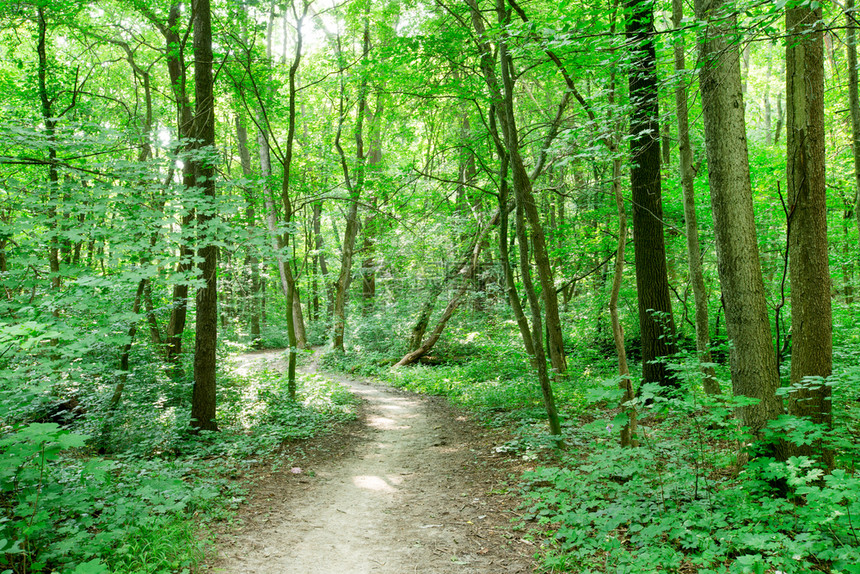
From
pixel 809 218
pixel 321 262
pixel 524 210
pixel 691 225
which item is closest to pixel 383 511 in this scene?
pixel 524 210

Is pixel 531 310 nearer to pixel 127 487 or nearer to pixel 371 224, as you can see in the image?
pixel 127 487

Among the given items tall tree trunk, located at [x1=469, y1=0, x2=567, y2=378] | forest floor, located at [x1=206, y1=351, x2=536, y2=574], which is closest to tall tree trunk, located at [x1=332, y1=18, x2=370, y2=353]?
tall tree trunk, located at [x1=469, y1=0, x2=567, y2=378]

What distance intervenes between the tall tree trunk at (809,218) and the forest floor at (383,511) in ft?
9.29

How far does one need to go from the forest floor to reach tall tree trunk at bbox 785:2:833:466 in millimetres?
2832

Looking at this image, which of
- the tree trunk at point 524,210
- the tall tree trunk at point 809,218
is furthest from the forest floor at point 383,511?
the tall tree trunk at point 809,218

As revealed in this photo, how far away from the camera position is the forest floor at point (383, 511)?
3.97 m

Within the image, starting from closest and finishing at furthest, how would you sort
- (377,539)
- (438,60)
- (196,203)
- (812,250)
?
(812,250) < (377,539) < (196,203) < (438,60)

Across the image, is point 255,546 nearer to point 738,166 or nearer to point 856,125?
point 738,166

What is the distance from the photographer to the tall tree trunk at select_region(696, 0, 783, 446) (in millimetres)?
4160

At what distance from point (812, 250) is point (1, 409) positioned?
6777 mm

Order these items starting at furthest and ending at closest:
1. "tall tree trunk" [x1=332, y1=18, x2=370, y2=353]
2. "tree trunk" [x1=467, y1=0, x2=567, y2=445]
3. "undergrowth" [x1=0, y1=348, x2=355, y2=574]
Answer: "tall tree trunk" [x1=332, y1=18, x2=370, y2=353]
"tree trunk" [x1=467, y1=0, x2=567, y2=445]
"undergrowth" [x1=0, y1=348, x2=355, y2=574]

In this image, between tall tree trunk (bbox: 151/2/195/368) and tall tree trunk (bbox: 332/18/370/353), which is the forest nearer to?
tall tree trunk (bbox: 151/2/195/368)

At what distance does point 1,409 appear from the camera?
3623 millimetres

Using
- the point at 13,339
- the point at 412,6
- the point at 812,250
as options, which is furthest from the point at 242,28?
the point at 812,250
